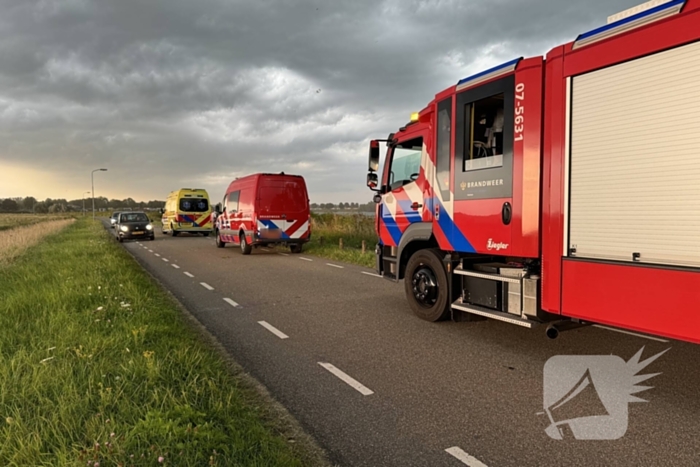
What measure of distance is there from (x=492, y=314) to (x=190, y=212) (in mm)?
25070

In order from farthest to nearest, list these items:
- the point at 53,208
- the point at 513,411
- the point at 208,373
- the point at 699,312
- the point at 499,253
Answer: the point at 53,208, the point at 499,253, the point at 208,373, the point at 513,411, the point at 699,312

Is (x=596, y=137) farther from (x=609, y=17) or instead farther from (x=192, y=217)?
(x=192, y=217)

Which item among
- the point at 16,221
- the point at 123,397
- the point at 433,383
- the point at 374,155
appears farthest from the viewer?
the point at 16,221

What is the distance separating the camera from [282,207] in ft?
53.6

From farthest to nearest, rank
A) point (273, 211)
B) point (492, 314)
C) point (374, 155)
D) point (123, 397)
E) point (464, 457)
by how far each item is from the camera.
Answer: point (273, 211), point (374, 155), point (492, 314), point (123, 397), point (464, 457)

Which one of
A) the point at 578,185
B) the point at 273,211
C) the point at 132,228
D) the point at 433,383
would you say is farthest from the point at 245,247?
the point at 578,185

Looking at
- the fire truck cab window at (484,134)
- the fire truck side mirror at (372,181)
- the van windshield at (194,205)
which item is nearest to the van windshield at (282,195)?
the fire truck side mirror at (372,181)

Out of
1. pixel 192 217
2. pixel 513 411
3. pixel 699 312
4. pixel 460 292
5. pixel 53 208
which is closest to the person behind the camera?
pixel 699 312

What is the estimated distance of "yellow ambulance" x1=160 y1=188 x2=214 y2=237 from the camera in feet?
89.9

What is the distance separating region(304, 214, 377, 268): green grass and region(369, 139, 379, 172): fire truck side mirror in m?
6.08

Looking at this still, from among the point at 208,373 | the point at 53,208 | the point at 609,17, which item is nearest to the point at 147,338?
the point at 208,373

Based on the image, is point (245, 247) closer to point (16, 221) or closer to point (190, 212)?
point (190, 212)

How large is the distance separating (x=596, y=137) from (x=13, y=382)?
537 cm

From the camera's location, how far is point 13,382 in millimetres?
3889
